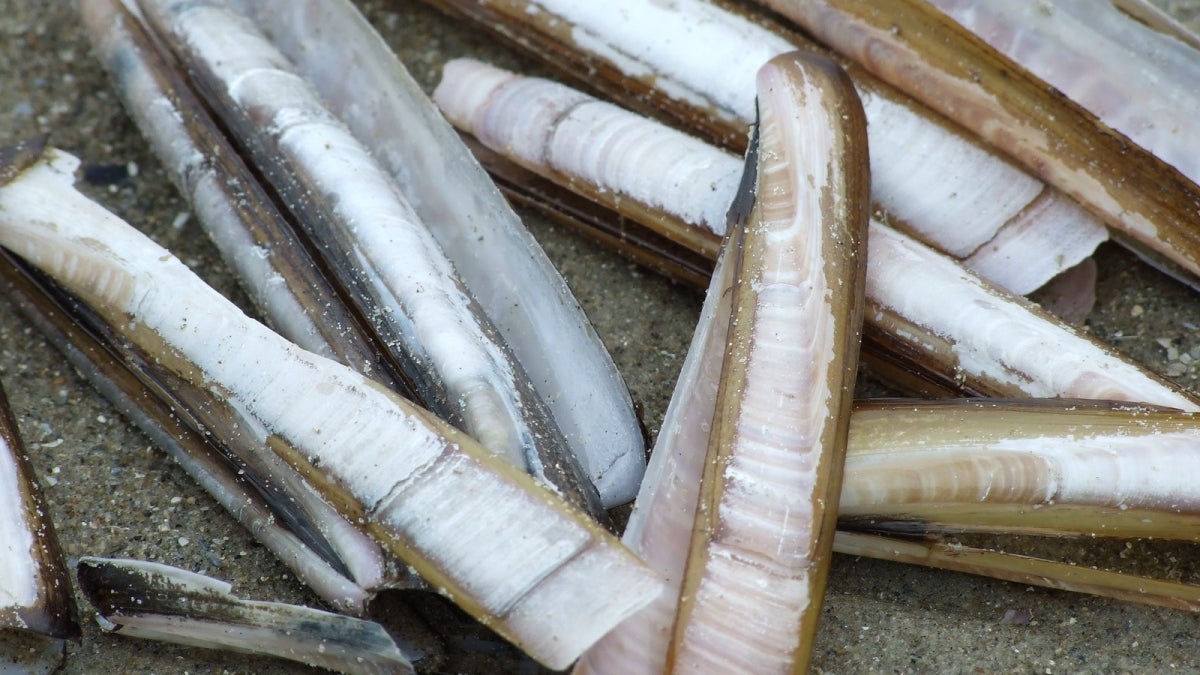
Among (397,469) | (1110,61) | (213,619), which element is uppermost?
(1110,61)

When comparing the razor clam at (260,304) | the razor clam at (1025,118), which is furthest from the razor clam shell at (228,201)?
the razor clam at (1025,118)

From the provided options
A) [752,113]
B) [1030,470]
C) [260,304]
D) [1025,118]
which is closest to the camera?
[1030,470]

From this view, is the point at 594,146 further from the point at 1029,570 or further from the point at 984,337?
the point at 1029,570

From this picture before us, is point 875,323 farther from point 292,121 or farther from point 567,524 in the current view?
point 292,121

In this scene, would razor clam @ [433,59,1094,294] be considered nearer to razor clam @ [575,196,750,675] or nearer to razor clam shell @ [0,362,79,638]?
razor clam @ [575,196,750,675]

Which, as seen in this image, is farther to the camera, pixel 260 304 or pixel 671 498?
pixel 260 304

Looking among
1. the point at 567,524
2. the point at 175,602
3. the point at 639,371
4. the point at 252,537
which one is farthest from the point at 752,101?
the point at 175,602

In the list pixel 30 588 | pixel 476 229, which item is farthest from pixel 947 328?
pixel 30 588

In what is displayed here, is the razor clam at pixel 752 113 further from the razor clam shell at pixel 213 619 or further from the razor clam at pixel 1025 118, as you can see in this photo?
the razor clam shell at pixel 213 619
